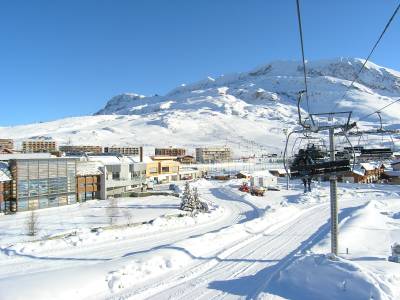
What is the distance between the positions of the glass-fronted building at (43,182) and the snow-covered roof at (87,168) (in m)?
1.56

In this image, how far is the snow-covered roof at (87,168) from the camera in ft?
158

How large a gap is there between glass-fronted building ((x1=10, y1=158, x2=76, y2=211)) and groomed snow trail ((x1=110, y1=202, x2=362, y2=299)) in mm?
28205

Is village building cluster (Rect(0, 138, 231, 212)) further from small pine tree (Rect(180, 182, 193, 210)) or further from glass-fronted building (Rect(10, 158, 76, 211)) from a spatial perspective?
small pine tree (Rect(180, 182, 193, 210))

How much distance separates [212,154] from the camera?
501ft

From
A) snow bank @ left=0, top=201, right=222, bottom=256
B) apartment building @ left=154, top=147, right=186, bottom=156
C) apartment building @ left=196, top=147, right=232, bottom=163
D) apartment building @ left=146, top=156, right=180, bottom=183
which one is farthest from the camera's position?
apartment building @ left=196, top=147, right=232, bottom=163

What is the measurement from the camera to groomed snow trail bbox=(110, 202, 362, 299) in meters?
12.5

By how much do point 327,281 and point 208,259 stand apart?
680cm

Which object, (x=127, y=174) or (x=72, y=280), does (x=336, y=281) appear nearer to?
(x=72, y=280)

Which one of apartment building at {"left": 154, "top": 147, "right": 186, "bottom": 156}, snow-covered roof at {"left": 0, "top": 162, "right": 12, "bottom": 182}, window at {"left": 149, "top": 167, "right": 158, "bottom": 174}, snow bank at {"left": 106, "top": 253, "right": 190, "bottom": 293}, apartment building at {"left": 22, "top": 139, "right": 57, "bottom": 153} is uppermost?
apartment building at {"left": 22, "top": 139, "right": 57, "bottom": 153}

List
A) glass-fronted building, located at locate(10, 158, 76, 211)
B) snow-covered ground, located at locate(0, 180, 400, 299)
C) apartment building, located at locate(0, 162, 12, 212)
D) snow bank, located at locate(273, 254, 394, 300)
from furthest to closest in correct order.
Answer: glass-fronted building, located at locate(10, 158, 76, 211) → apartment building, located at locate(0, 162, 12, 212) → snow-covered ground, located at locate(0, 180, 400, 299) → snow bank, located at locate(273, 254, 394, 300)

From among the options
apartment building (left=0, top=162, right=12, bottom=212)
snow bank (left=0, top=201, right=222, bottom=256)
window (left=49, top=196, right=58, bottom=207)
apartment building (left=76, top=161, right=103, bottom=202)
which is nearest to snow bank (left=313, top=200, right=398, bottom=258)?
snow bank (left=0, top=201, right=222, bottom=256)

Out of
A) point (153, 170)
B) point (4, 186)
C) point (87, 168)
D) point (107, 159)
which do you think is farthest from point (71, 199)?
point (153, 170)

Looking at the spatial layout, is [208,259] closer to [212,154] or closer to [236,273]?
[236,273]

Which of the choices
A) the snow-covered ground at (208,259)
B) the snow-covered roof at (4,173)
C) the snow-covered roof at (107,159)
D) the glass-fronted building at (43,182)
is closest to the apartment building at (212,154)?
the snow-covered roof at (107,159)
